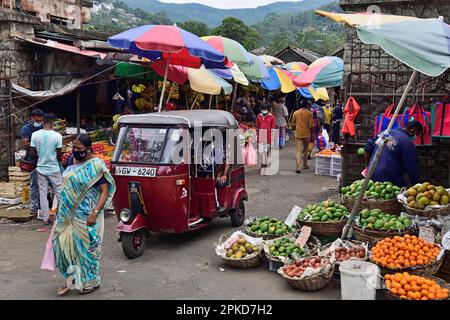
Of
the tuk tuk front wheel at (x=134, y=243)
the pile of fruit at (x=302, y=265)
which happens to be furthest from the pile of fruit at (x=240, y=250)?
the tuk tuk front wheel at (x=134, y=243)

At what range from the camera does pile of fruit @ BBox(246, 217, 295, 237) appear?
6891mm

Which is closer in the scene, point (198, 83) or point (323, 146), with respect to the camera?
point (198, 83)

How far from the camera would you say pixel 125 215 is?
22.5 feet

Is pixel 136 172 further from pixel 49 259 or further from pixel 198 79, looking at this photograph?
pixel 198 79

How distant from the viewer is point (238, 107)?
1925 cm

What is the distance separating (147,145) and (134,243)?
1.38 m

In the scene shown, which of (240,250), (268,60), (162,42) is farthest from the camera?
(268,60)

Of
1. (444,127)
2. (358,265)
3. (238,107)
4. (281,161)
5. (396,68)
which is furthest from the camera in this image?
(238,107)

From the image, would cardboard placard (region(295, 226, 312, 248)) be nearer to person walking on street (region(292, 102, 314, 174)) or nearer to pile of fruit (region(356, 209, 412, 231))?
pile of fruit (region(356, 209, 412, 231))

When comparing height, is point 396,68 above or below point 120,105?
above

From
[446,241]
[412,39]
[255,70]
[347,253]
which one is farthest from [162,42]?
[255,70]

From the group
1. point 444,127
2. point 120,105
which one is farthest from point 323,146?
point 444,127
